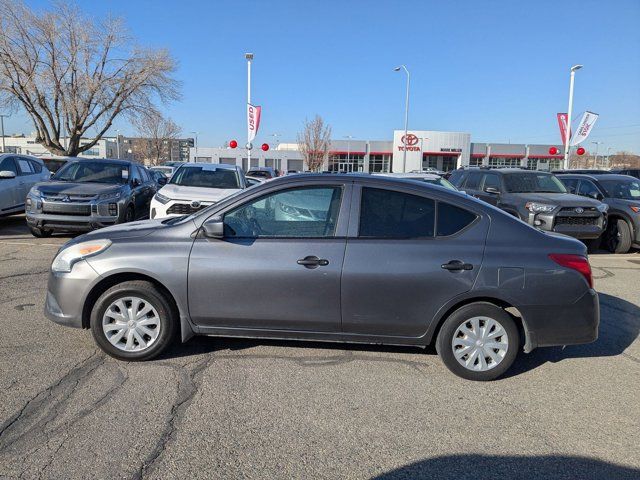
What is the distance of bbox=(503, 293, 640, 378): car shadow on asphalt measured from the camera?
4500mm

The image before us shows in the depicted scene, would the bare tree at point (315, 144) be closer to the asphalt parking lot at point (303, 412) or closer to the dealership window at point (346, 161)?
the dealership window at point (346, 161)

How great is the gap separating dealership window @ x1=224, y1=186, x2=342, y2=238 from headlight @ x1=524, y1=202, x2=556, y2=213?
7.21 m

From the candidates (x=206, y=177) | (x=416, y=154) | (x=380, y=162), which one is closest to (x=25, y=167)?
(x=206, y=177)

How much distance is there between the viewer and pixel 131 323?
4098 mm

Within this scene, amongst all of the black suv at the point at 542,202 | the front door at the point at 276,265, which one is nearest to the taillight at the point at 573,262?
the front door at the point at 276,265

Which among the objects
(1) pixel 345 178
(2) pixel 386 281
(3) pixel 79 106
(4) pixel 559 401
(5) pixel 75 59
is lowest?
(4) pixel 559 401

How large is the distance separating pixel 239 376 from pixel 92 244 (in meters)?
1.75

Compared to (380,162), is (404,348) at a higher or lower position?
lower

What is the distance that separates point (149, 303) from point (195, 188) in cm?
619

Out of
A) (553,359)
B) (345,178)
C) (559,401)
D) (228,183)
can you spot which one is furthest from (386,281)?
(228,183)

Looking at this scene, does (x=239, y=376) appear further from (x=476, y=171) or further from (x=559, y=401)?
(x=476, y=171)

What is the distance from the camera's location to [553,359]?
4551mm

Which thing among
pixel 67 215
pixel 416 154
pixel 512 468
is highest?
pixel 416 154

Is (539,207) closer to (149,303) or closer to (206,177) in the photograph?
(206,177)
